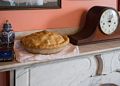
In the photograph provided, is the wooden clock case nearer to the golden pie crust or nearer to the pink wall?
the pink wall

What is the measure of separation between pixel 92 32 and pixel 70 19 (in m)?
0.15

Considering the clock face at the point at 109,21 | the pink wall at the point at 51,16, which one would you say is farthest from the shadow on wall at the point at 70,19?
the clock face at the point at 109,21

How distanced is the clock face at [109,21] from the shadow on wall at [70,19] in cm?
13

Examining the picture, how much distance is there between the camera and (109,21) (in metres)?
1.16

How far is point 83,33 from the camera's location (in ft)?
3.87

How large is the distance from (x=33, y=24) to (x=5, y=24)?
16cm

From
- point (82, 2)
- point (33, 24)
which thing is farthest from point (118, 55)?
point (33, 24)

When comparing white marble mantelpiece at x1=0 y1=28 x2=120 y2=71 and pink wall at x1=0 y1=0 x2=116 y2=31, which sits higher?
pink wall at x1=0 y1=0 x2=116 y2=31

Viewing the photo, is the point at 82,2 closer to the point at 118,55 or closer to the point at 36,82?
the point at 118,55

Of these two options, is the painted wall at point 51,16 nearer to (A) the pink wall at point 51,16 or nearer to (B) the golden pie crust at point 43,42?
(A) the pink wall at point 51,16

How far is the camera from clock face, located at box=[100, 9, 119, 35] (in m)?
1.14

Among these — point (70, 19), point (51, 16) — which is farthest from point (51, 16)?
point (70, 19)

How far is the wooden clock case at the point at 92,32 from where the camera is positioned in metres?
1.12

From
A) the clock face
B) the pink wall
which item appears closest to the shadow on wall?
the pink wall
